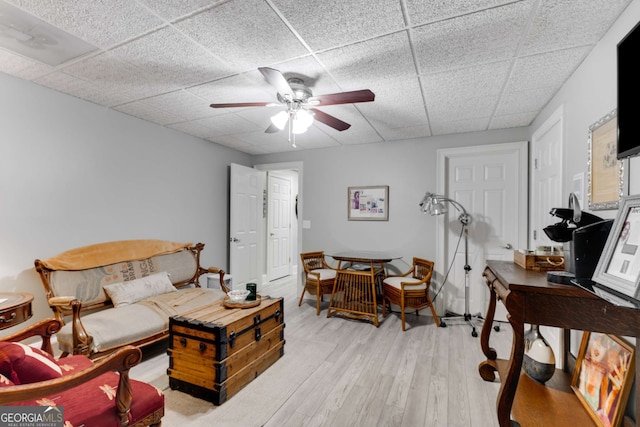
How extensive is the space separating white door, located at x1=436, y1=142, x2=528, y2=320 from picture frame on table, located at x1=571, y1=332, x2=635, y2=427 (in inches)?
80.6

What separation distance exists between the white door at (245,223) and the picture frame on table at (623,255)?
4.17 m

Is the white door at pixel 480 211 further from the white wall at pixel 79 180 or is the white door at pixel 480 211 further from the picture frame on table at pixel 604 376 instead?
the white wall at pixel 79 180

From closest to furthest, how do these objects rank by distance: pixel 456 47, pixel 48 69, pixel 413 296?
1. pixel 456 47
2. pixel 48 69
3. pixel 413 296

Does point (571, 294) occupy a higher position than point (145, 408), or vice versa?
point (571, 294)

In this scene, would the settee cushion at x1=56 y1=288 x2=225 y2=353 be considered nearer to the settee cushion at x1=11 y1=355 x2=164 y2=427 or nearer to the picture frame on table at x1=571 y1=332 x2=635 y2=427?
the settee cushion at x1=11 y1=355 x2=164 y2=427

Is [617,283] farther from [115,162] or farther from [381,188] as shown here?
[115,162]

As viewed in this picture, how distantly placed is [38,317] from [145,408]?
2.08 meters

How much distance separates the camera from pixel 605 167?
169 centimetres

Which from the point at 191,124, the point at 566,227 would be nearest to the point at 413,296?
the point at 566,227

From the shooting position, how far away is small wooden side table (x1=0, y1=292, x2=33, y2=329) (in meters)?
1.83

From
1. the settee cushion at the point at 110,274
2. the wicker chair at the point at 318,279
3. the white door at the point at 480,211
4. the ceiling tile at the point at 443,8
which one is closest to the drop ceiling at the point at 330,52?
the ceiling tile at the point at 443,8

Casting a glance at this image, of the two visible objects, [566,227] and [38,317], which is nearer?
[566,227]

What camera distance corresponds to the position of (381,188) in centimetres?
428

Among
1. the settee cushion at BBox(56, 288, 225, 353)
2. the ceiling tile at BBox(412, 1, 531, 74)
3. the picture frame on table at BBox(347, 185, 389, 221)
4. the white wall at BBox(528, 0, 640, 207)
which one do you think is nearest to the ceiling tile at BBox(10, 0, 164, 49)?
the ceiling tile at BBox(412, 1, 531, 74)
